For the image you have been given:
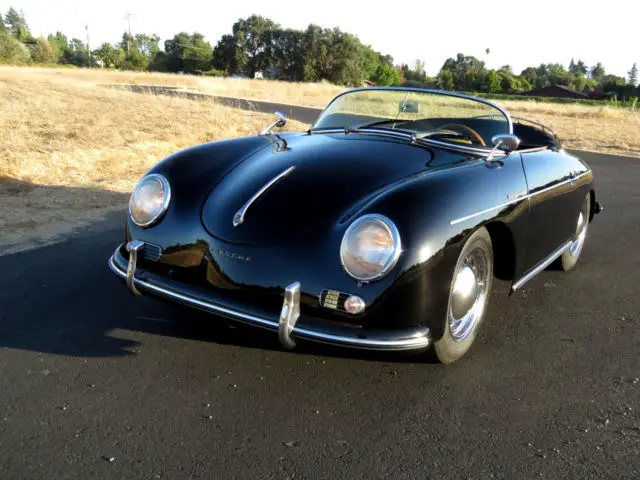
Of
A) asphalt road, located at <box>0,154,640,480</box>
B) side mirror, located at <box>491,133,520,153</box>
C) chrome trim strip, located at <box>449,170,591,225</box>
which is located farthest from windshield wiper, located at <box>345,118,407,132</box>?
asphalt road, located at <box>0,154,640,480</box>

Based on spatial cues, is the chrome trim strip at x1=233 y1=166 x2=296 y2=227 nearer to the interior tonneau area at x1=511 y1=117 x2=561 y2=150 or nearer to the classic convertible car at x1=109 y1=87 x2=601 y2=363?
the classic convertible car at x1=109 y1=87 x2=601 y2=363

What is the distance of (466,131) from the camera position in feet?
12.2

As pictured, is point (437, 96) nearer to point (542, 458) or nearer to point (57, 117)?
point (542, 458)

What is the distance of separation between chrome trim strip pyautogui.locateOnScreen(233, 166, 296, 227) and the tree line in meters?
53.8

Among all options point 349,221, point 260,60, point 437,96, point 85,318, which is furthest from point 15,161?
point 260,60

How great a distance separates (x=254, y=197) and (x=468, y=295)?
3.90ft

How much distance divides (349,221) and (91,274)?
227cm

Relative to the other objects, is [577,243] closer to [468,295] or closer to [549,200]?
[549,200]

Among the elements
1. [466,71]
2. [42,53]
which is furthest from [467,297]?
[466,71]

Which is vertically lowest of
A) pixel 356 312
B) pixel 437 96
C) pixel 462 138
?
pixel 356 312

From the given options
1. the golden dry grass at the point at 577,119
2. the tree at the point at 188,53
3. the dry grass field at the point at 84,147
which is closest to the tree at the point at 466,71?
the tree at the point at 188,53

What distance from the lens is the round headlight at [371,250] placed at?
2.42 meters

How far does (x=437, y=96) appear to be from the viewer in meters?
4.00

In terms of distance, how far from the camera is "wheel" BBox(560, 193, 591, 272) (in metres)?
4.53
